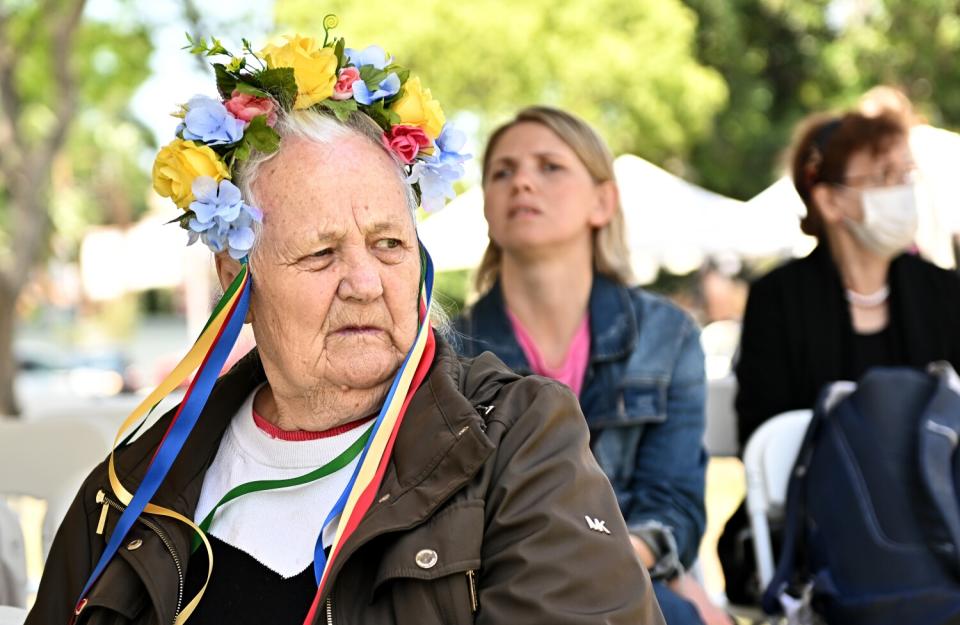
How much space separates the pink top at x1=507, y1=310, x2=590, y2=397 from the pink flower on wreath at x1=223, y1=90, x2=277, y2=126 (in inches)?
55.8

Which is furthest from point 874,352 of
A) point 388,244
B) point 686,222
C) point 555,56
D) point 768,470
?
point 555,56

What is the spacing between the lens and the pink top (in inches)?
137

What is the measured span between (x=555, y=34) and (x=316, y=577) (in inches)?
567

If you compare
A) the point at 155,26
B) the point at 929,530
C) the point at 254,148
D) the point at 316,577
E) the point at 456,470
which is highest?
the point at 155,26

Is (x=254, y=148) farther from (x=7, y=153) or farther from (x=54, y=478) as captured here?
(x=7, y=153)

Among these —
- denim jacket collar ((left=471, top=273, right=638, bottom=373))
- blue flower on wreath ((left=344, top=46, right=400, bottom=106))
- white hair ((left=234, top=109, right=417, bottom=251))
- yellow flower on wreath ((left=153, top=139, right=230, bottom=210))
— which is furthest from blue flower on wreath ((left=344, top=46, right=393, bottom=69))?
denim jacket collar ((left=471, top=273, right=638, bottom=373))

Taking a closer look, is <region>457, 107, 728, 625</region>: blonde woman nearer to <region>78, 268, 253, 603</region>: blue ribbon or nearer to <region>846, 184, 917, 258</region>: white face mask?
<region>846, 184, 917, 258</region>: white face mask

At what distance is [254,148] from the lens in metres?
2.26

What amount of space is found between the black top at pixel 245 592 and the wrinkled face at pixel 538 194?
1.61 meters

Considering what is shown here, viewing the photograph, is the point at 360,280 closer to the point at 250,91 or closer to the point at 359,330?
the point at 359,330

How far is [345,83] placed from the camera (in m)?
2.29

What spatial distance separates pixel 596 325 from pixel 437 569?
165 centimetres

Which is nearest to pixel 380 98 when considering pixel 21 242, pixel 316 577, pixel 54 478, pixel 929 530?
pixel 316 577

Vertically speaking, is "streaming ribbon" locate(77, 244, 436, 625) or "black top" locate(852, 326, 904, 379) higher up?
"streaming ribbon" locate(77, 244, 436, 625)
